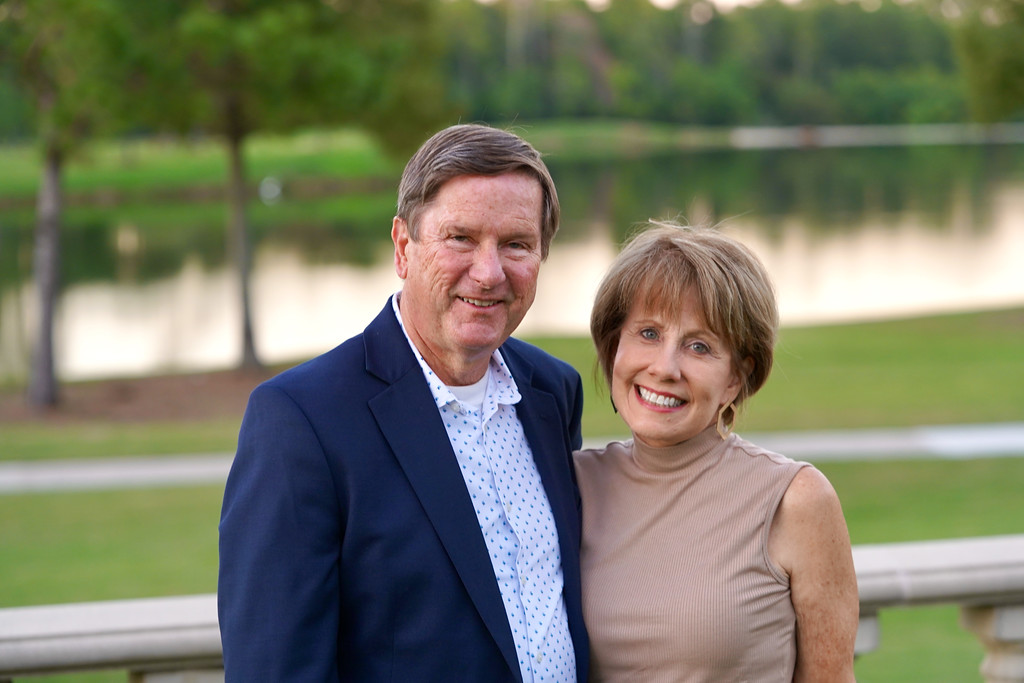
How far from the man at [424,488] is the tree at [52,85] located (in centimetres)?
1185

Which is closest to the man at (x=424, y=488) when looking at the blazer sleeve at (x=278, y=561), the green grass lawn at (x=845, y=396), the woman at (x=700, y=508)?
the blazer sleeve at (x=278, y=561)

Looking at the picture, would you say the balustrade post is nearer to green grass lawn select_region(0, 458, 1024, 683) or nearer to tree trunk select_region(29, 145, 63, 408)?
green grass lawn select_region(0, 458, 1024, 683)

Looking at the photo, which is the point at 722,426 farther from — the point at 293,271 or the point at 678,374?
the point at 293,271

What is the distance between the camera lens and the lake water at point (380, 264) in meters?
22.5

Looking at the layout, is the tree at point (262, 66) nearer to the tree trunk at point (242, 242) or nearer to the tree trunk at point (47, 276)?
the tree trunk at point (242, 242)

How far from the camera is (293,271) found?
33094 mm

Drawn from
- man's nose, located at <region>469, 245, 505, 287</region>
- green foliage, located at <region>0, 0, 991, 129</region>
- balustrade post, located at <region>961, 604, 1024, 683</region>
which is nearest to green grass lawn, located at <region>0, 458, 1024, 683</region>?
balustrade post, located at <region>961, 604, 1024, 683</region>

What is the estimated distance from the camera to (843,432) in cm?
1126

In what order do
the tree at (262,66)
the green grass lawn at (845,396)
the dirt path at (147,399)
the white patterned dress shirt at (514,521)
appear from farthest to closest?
the dirt path at (147,399) < the tree at (262,66) < the green grass lawn at (845,396) < the white patterned dress shirt at (514,521)

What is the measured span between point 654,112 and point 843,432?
3619 inches

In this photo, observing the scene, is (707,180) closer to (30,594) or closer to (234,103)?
(234,103)

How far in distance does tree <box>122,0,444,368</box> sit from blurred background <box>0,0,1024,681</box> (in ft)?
0.13

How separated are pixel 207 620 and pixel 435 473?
1.78 feet

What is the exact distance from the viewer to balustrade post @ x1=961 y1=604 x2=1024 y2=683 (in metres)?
2.51
